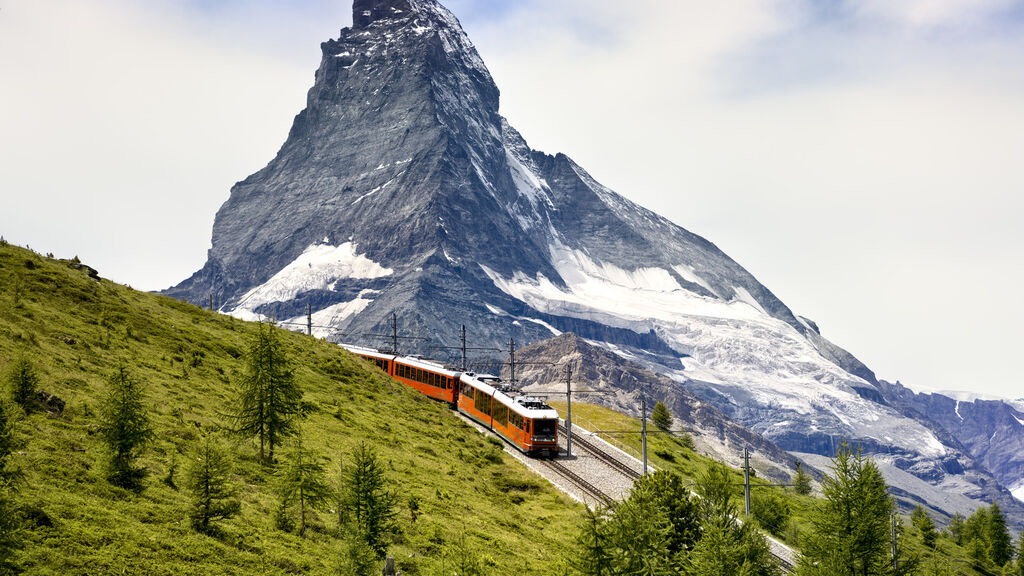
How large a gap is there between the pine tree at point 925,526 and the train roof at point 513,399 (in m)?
60.9

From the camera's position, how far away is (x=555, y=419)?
6141 centimetres

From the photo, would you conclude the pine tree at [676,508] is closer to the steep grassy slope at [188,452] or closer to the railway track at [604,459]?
the steep grassy slope at [188,452]

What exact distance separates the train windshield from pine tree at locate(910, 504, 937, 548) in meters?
60.5

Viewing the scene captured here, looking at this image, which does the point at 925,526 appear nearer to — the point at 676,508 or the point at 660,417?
the point at 660,417

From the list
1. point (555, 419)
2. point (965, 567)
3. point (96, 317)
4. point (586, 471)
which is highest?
point (96, 317)

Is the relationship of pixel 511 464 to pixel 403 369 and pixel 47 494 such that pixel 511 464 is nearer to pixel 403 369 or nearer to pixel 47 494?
pixel 403 369

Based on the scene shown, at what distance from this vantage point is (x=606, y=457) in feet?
214

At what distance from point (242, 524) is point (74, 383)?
14.5 m

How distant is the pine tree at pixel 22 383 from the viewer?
101 ft

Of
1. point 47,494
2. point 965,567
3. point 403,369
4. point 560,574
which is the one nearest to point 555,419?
point 403,369

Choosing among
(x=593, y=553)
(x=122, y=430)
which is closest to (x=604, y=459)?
(x=593, y=553)

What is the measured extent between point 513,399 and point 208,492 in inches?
1570

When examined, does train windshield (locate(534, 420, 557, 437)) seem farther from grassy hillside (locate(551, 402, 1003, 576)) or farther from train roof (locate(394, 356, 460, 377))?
train roof (locate(394, 356, 460, 377))

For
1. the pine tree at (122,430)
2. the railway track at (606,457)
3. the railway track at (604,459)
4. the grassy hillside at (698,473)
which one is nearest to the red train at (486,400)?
the railway track at (604,459)
